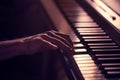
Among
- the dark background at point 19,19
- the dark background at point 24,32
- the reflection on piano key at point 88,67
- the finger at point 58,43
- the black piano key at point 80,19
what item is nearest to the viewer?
the reflection on piano key at point 88,67

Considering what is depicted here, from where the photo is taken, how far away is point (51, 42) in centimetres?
169

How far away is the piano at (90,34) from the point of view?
4.89 ft

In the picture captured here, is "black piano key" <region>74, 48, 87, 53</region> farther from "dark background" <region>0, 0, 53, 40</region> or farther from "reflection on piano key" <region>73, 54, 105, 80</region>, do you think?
"dark background" <region>0, 0, 53, 40</region>

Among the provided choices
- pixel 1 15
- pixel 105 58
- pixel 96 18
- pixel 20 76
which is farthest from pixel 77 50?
pixel 1 15

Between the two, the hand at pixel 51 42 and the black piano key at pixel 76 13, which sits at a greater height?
the black piano key at pixel 76 13

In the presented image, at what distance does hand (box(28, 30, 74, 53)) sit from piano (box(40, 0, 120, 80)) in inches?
2.1

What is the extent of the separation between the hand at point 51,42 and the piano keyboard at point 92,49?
0.07 meters

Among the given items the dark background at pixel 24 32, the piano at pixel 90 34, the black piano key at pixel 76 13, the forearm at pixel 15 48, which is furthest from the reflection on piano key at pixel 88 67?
the black piano key at pixel 76 13

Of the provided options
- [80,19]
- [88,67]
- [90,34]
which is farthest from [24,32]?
[88,67]

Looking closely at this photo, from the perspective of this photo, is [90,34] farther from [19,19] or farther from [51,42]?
[19,19]

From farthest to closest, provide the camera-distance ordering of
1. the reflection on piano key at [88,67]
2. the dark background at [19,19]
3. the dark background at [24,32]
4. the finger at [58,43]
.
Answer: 1. the dark background at [19,19]
2. the dark background at [24,32]
3. the finger at [58,43]
4. the reflection on piano key at [88,67]

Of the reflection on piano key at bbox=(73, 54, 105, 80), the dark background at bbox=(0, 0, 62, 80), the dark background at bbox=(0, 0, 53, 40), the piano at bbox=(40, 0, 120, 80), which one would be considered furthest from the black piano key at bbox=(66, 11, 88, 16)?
the reflection on piano key at bbox=(73, 54, 105, 80)

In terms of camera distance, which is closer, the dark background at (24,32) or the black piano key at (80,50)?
the black piano key at (80,50)

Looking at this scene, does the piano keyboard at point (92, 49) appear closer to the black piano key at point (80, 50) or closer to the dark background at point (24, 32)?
the black piano key at point (80, 50)
